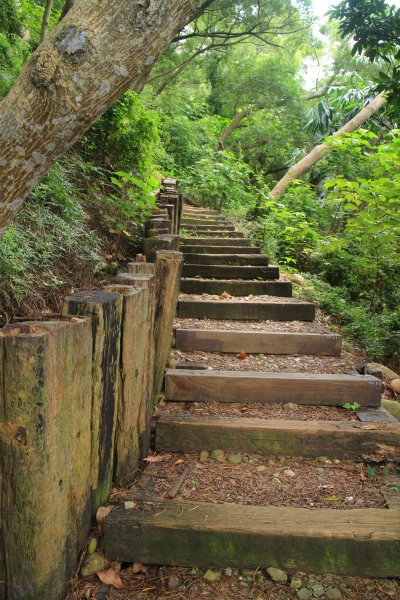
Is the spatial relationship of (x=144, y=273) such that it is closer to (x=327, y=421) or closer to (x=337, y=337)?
(x=327, y=421)

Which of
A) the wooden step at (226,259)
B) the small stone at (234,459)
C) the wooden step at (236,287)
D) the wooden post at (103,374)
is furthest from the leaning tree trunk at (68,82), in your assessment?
the wooden step at (226,259)

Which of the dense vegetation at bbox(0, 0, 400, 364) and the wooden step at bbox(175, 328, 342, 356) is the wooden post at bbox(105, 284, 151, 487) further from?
the wooden step at bbox(175, 328, 342, 356)

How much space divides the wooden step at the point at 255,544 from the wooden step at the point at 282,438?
1.95 ft

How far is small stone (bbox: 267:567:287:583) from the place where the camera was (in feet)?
5.86

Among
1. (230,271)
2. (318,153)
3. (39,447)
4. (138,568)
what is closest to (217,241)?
(230,271)

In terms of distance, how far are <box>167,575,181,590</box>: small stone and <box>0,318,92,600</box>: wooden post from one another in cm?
42

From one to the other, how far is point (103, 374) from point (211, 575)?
0.96 meters

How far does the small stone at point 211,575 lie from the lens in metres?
1.79

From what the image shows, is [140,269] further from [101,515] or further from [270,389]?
[101,515]

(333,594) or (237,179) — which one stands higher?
(237,179)

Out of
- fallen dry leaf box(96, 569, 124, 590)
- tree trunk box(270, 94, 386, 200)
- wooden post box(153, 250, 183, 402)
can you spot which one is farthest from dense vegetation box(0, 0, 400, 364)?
fallen dry leaf box(96, 569, 124, 590)

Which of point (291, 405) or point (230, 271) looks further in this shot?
point (230, 271)

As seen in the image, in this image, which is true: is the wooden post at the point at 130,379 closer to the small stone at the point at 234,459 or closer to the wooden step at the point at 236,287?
the small stone at the point at 234,459

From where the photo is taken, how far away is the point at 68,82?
1811 mm
